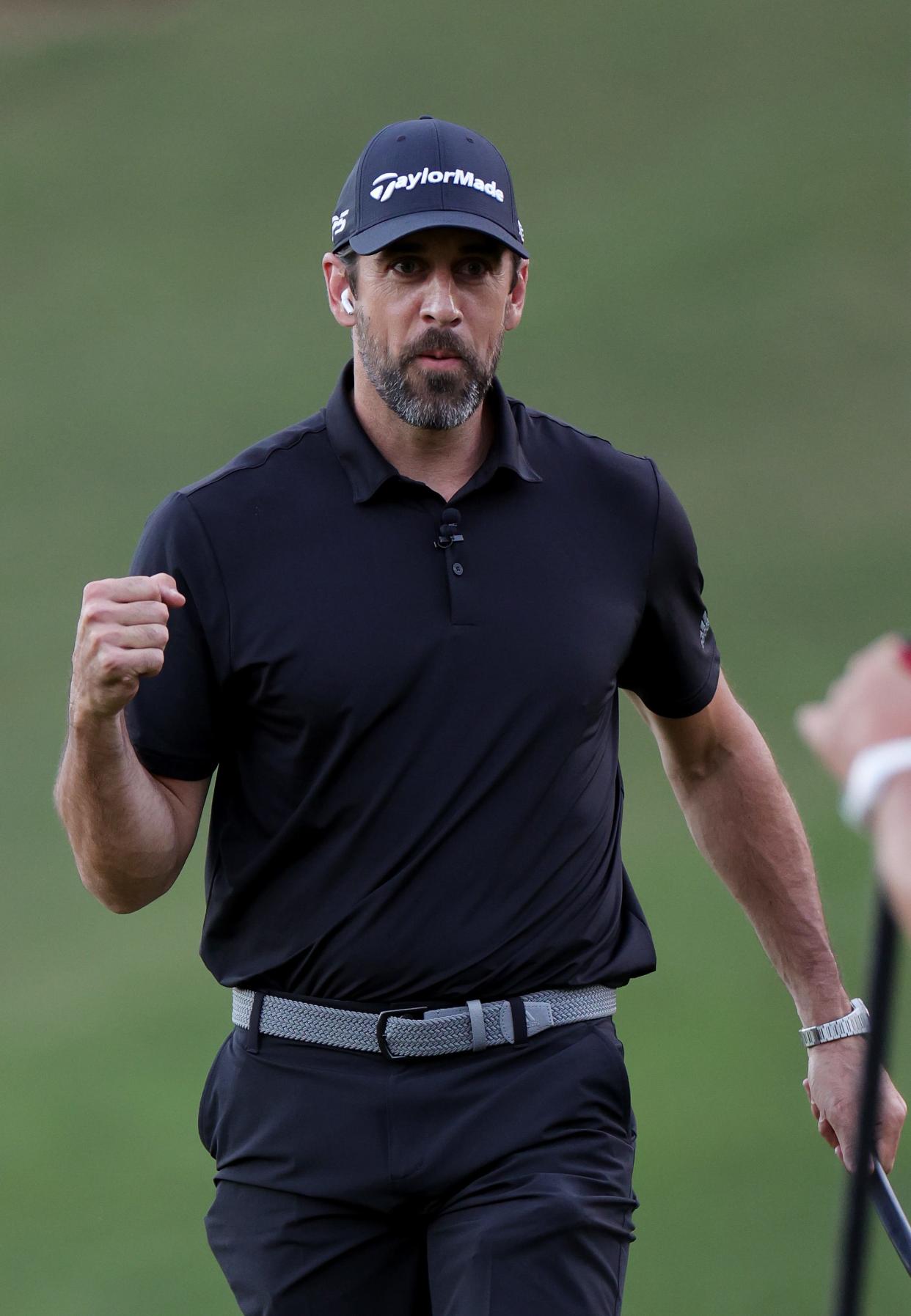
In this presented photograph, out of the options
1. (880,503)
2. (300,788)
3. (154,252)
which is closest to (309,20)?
(154,252)

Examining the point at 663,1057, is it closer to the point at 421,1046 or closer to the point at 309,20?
the point at 421,1046

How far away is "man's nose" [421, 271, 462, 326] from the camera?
298 centimetres

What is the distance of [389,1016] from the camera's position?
2824mm

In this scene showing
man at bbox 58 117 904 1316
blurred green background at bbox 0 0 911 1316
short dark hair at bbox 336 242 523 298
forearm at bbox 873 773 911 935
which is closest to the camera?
forearm at bbox 873 773 911 935

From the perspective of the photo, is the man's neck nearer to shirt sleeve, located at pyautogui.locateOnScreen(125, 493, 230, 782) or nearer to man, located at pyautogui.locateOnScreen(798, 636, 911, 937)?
shirt sleeve, located at pyautogui.locateOnScreen(125, 493, 230, 782)

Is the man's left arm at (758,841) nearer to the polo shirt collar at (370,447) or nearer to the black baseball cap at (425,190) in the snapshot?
the polo shirt collar at (370,447)

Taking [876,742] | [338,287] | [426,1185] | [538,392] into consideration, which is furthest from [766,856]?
[538,392]

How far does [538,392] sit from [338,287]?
16.8ft

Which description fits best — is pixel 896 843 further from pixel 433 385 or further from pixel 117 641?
pixel 433 385

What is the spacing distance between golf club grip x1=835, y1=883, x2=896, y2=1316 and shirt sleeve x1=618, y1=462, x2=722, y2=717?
1702 millimetres

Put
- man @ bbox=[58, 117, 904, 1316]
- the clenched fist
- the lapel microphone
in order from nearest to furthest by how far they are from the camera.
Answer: the clenched fist < man @ bbox=[58, 117, 904, 1316] < the lapel microphone

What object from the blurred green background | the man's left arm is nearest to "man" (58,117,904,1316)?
the man's left arm

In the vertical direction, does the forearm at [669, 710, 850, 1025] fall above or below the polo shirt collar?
below

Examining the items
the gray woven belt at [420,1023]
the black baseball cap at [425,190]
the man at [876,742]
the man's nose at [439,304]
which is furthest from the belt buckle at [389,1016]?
the man at [876,742]
